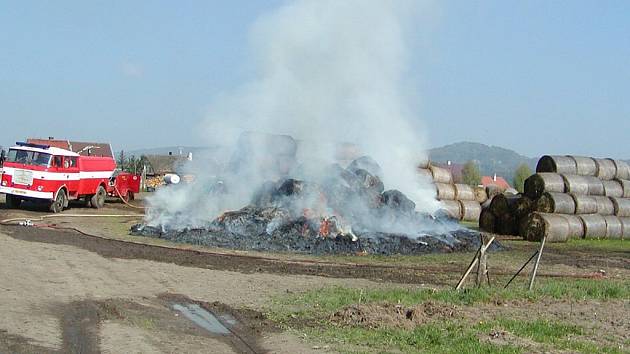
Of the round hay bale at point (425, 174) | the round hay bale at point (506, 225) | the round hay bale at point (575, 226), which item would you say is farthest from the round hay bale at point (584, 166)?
the round hay bale at point (425, 174)

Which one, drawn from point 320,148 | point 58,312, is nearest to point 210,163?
point 320,148

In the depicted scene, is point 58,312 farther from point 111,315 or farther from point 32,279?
point 32,279

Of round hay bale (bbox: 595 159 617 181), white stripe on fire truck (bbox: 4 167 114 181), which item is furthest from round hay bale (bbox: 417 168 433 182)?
white stripe on fire truck (bbox: 4 167 114 181)

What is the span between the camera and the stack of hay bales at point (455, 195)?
137 feet

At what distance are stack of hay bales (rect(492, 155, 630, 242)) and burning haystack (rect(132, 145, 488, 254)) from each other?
14.0ft

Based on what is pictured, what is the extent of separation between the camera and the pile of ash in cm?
2402

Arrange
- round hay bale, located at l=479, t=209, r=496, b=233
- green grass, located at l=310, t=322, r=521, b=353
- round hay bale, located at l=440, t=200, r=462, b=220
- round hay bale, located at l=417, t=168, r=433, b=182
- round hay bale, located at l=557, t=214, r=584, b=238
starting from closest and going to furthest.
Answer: green grass, located at l=310, t=322, r=521, b=353, round hay bale, located at l=557, t=214, r=584, b=238, round hay bale, located at l=479, t=209, r=496, b=233, round hay bale, located at l=417, t=168, r=433, b=182, round hay bale, located at l=440, t=200, r=462, b=220

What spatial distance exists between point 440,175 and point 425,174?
3.16 metres

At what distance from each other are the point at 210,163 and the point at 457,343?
74.8ft

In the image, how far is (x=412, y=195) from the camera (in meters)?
35.1

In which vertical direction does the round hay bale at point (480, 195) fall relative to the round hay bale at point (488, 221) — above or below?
above

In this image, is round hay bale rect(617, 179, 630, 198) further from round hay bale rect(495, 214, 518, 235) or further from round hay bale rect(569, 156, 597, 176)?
round hay bale rect(495, 214, 518, 235)

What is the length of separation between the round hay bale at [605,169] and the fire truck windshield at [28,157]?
2517cm

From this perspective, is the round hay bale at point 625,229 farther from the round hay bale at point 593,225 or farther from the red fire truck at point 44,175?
the red fire truck at point 44,175
